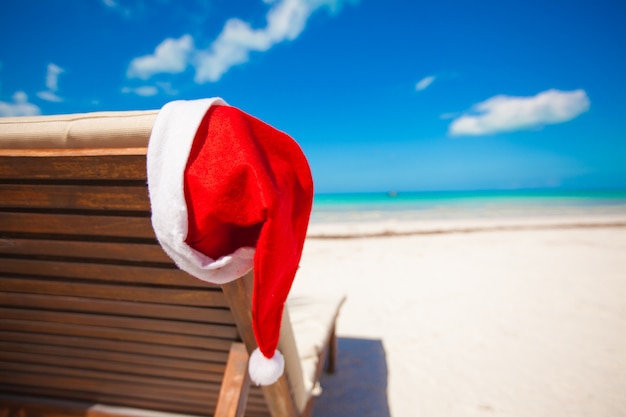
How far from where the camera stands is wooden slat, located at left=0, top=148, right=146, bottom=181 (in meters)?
0.80

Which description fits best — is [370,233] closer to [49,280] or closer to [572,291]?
[572,291]

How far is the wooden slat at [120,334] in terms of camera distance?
4.31 ft

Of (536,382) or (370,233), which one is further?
(370,233)

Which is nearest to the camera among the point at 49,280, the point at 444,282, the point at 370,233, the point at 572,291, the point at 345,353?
the point at 49,280

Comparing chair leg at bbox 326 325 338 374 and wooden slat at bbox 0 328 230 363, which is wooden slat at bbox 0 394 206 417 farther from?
chair leg at bbox 326 325 338 374

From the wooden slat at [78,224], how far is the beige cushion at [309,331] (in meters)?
0.82

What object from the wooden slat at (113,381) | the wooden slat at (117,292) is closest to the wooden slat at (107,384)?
the wooden slat at (113,381)

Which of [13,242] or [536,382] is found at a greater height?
[13,242]

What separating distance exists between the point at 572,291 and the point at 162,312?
5875 millimetres

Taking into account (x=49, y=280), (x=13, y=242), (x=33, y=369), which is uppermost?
(x=13, y=242)

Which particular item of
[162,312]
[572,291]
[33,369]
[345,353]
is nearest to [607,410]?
[345,353]

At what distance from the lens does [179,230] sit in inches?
30.6

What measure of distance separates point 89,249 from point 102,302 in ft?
0.97

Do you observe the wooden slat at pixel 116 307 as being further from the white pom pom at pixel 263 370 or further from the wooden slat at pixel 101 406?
the wooden slat at pixel 101 406
